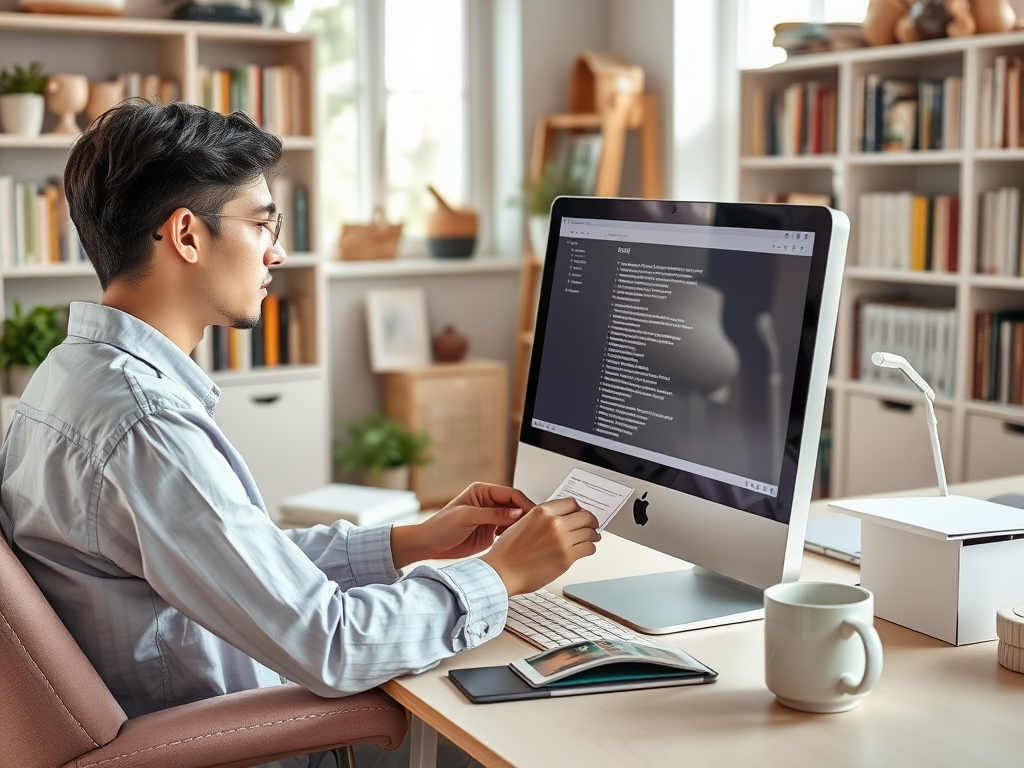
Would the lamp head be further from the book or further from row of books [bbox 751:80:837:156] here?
row of books [bbox 751:80:837:156]

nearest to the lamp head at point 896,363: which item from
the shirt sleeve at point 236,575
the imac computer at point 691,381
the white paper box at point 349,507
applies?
the imac computer at point 691,381

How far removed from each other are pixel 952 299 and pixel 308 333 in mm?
2162

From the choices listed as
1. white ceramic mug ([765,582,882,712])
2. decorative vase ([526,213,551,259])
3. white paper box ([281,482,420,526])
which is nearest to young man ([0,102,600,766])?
white ceramic mug ([765,582,882,712])

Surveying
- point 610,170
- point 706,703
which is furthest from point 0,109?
point 706,703

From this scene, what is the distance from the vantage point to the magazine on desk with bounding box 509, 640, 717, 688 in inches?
46.0

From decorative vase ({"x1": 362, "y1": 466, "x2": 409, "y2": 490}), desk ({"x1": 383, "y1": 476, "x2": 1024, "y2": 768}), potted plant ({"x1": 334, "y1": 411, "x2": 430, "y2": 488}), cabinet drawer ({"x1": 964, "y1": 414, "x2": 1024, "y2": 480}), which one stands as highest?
desk ({"x1": 383, "y1": 476, "x2": 1024, "y2": 768})

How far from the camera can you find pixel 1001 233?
11.1 ft

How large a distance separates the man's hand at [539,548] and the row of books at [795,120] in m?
2.89

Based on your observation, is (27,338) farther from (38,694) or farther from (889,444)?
(38,694)

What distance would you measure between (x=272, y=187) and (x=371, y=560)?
9.29 ft

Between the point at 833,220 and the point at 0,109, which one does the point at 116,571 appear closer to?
the point at 833,220

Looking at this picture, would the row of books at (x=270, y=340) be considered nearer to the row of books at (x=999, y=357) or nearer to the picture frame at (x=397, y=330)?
the picture frame at (x=397, y=330)

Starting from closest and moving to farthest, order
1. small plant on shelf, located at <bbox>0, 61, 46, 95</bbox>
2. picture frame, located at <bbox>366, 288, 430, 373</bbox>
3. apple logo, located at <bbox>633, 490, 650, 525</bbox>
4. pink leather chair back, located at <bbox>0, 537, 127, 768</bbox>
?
1. pink leather chair back, located at <bbox>0, 537, 127, 768</bbox>
2. apple logo, located at <bbox>633, 490, 650, 525</bbox>
3. small plant on shelf, located at <bbox>0, 61, 46, 95</bbox>
4. picture frame, located at <bbox>366, 288, 430, 373</bbox>

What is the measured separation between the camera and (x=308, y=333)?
4.27 m
